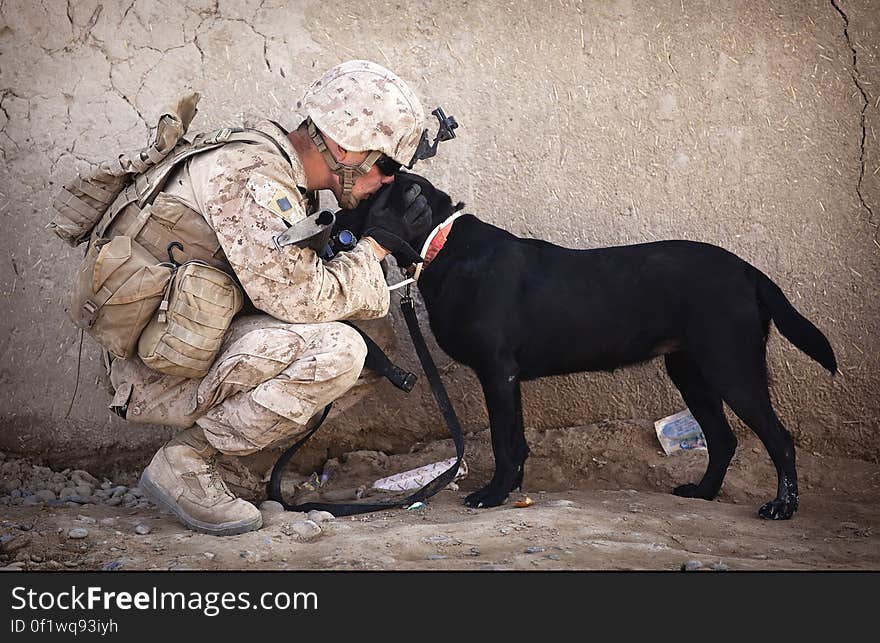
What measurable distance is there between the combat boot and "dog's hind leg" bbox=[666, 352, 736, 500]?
1784 mm

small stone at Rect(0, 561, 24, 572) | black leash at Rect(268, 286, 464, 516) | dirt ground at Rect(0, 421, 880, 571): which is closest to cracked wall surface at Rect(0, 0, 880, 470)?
dirt ground at Rect(0, 421, 880, 571)

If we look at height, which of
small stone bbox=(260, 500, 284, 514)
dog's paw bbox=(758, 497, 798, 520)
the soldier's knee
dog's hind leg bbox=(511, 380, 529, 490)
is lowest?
small stone bbox=(260, 500, 284, 514)

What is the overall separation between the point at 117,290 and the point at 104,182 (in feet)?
1.62

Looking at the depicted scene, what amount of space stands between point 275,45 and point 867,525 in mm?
3023

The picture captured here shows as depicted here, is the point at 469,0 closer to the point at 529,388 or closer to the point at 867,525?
the point at 529,388

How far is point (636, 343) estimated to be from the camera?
3.64 metres

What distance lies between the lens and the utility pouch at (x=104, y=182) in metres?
3.18

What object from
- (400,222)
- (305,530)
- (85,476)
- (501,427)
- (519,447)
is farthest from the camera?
(85,476)

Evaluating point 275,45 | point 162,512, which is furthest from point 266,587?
point 275,45

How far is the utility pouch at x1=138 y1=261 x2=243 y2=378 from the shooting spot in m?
2.98

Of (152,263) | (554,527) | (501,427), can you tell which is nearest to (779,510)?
(554,527)

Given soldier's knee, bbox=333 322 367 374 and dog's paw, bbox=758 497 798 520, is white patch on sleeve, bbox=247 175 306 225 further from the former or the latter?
dog's paw, bbox=758 497 798 520

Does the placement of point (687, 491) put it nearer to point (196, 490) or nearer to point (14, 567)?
point (196, 490)

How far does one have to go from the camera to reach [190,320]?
3.00 m
